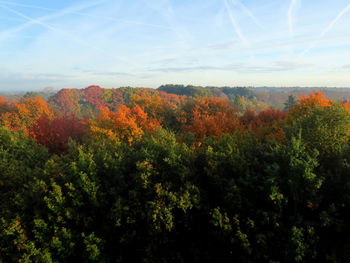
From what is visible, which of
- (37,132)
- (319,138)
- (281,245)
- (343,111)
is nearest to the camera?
(281,245)

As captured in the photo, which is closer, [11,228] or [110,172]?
[11,228]

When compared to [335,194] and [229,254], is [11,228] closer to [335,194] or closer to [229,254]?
[229,254]

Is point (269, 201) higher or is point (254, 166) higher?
point (254, 166)

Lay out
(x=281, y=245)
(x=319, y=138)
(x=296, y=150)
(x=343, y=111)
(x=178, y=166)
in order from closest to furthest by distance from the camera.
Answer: (x=281, y=245)
(x=296, y=150)
(x=178, y=166)
(x=319, y=138)
(x=343, y=111)

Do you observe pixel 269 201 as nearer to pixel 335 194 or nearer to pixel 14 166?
pixel 335 194

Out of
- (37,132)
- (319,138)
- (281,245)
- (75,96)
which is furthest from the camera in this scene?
(75,96)

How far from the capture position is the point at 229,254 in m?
11.6

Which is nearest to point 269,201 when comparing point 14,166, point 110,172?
point 110,172

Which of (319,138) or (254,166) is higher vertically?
(319,138)

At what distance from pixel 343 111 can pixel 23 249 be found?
79.0 ft

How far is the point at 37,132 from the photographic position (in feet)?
102

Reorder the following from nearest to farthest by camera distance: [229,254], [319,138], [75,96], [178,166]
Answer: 1. [229,254]
2. [178,166]
3. [319,138]
4. [75,96]

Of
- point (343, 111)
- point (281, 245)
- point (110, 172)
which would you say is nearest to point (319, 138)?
point (343, 111)

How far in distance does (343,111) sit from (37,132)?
3444cm
